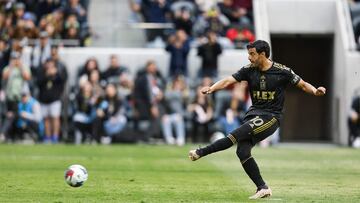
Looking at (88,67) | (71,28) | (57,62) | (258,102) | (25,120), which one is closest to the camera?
(258,102)

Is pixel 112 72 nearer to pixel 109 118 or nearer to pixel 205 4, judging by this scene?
pixel 109 118

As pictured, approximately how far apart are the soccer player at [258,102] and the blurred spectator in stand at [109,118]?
14211 millimetres

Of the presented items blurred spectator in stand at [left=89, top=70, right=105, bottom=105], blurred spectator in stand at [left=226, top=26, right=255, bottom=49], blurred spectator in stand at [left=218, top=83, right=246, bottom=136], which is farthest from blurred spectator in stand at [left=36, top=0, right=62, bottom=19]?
blurred spectator in stand at [left=218, top=83, right=246, bottom=136]

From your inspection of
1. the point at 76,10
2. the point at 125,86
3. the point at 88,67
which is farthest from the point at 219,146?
the point at 76,10

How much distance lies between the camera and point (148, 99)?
28.0 metres

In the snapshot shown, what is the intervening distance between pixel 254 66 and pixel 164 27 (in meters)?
17.1

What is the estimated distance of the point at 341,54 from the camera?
2975 cm

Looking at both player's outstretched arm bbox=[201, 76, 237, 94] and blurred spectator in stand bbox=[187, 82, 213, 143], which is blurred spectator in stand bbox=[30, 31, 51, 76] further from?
player's outstretched arm bbox=[201, 76, 237, 94]

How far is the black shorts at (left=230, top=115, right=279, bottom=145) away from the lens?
13172 millimetres

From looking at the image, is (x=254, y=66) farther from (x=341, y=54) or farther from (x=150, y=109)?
(x=341, y=54)

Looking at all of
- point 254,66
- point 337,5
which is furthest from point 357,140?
point 254,66

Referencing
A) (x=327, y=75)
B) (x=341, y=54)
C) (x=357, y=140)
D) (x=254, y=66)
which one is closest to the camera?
(x=254, y=66)

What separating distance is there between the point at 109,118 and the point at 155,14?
180 inches

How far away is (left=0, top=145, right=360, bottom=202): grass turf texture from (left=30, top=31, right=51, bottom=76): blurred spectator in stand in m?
3.60
